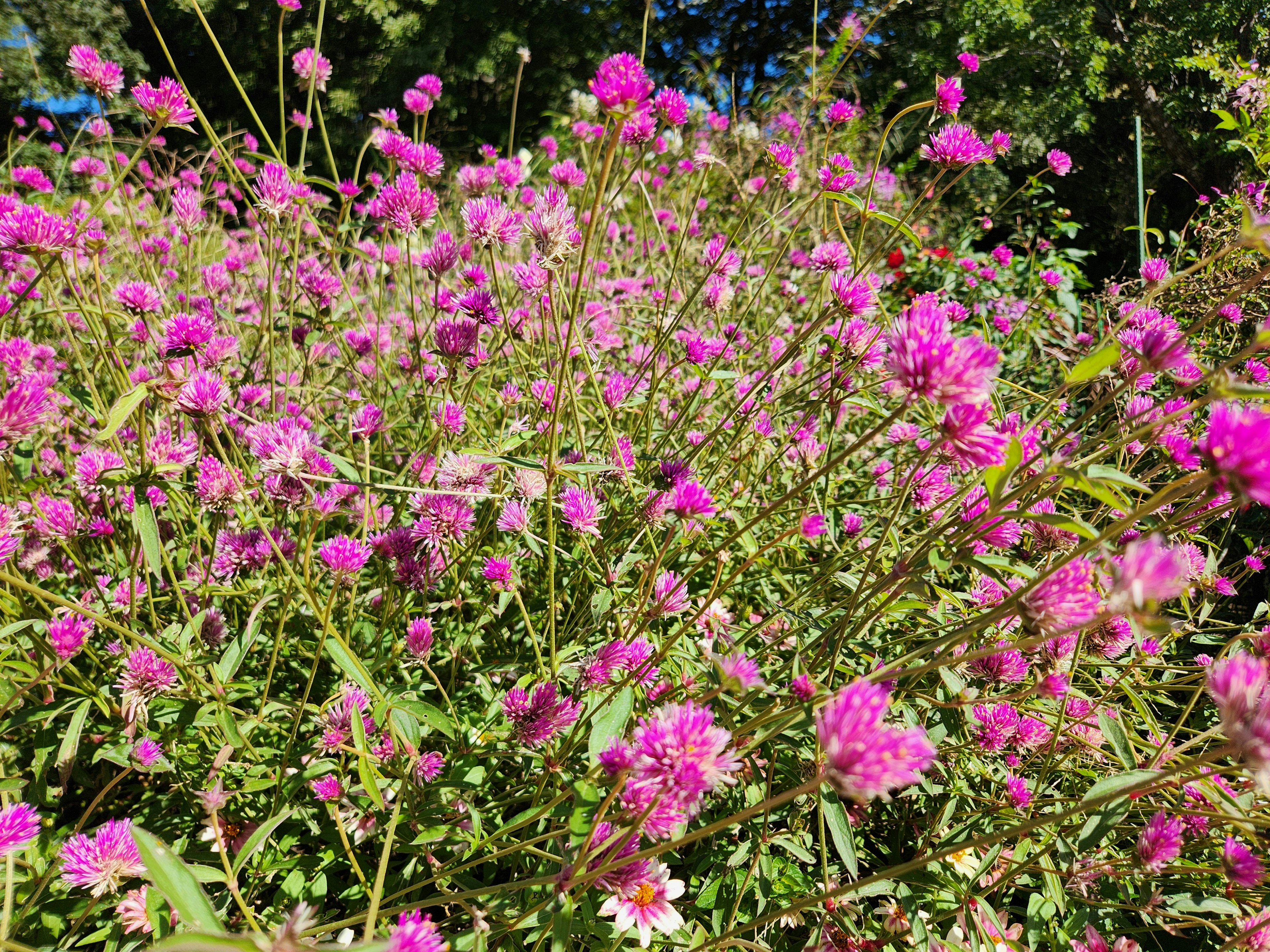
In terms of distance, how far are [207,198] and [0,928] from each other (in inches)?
113

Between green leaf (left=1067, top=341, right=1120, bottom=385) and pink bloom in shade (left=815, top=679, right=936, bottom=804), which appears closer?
pink bloom in shade (left=815, top=679, right=936, bottom=804)

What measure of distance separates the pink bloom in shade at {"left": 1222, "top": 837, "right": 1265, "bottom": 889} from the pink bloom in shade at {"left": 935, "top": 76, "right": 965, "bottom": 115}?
4.62 ft

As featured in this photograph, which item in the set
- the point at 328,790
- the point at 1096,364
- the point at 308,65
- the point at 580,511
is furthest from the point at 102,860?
the point at 308,65

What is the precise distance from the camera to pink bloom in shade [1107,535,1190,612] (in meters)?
0.60

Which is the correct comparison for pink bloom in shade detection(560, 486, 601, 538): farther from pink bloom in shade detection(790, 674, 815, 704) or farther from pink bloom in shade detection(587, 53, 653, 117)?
pink bloom in shade detection(587, 53, 653, 117)

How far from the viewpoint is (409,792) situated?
116 cm

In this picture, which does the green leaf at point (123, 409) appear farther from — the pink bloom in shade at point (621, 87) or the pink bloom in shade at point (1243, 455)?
the pink bloom in shade at point (1243, 455)

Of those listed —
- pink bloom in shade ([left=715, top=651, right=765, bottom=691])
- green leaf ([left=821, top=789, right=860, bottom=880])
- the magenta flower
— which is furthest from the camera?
the magenta flower

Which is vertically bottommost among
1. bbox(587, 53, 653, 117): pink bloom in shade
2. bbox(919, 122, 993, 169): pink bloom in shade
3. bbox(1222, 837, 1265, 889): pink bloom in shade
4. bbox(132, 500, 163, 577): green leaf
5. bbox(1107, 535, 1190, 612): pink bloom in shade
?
bbox(1222, 837, 1265, 889): pink bloom in shade

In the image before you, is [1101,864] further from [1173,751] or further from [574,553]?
[574,553]

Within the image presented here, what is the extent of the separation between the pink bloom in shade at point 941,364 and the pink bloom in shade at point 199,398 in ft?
3.27

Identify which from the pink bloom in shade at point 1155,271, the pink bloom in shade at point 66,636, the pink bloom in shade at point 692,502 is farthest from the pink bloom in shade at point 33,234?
the pink bloom in shade at point 1155,271

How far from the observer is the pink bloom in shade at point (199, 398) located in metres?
1.09

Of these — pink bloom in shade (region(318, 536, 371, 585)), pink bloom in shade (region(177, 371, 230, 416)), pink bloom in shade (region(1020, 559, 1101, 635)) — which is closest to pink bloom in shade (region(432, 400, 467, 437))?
pink bloom in shade (region(318, 536, 371, 585))
